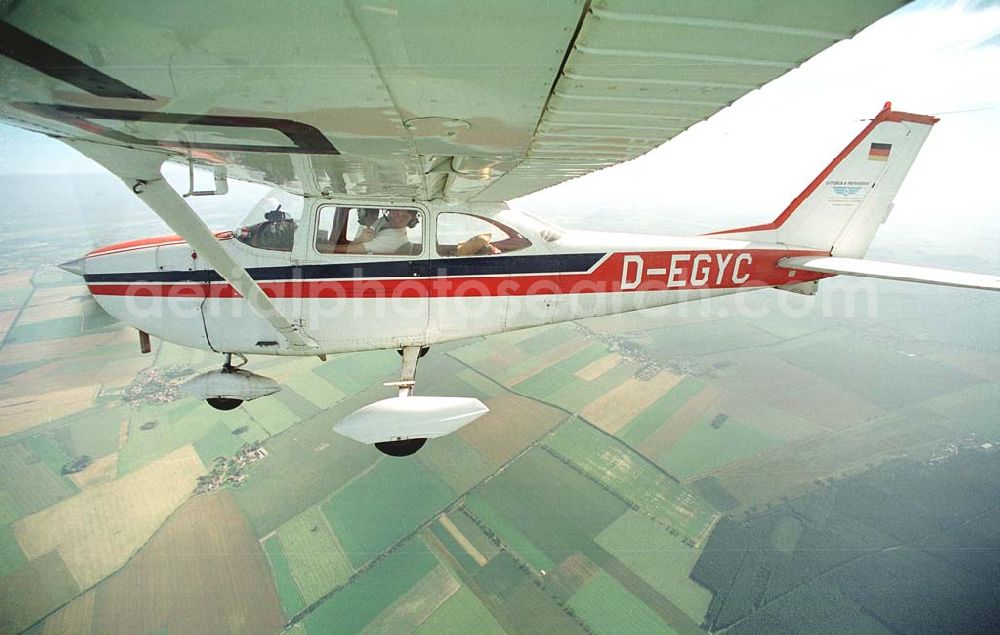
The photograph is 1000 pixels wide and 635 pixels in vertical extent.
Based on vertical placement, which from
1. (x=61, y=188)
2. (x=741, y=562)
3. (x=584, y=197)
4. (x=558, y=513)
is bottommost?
(x=741, y=562)

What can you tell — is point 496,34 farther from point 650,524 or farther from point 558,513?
point 650,524

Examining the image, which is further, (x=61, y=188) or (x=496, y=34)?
(x=61, y=188)

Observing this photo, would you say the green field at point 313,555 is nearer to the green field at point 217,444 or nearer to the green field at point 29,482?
the green field at point 217,444

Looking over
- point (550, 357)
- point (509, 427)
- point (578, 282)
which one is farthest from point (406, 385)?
point (550, 357)

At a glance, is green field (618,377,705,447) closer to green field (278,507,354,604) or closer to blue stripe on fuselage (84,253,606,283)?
green field (278,507,354,604)

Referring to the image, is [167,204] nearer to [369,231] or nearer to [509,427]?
[369,231]

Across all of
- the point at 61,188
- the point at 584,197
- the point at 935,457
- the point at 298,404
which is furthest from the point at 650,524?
the point at 584,197

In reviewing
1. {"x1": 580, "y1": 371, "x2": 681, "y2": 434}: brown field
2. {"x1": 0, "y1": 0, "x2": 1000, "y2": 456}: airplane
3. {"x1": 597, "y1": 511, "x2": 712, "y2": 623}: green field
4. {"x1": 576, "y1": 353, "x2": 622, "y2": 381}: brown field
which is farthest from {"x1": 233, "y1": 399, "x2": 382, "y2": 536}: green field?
{"x1": 576, "y1": 353, "x2": 622, "y2": 381}: brown field
